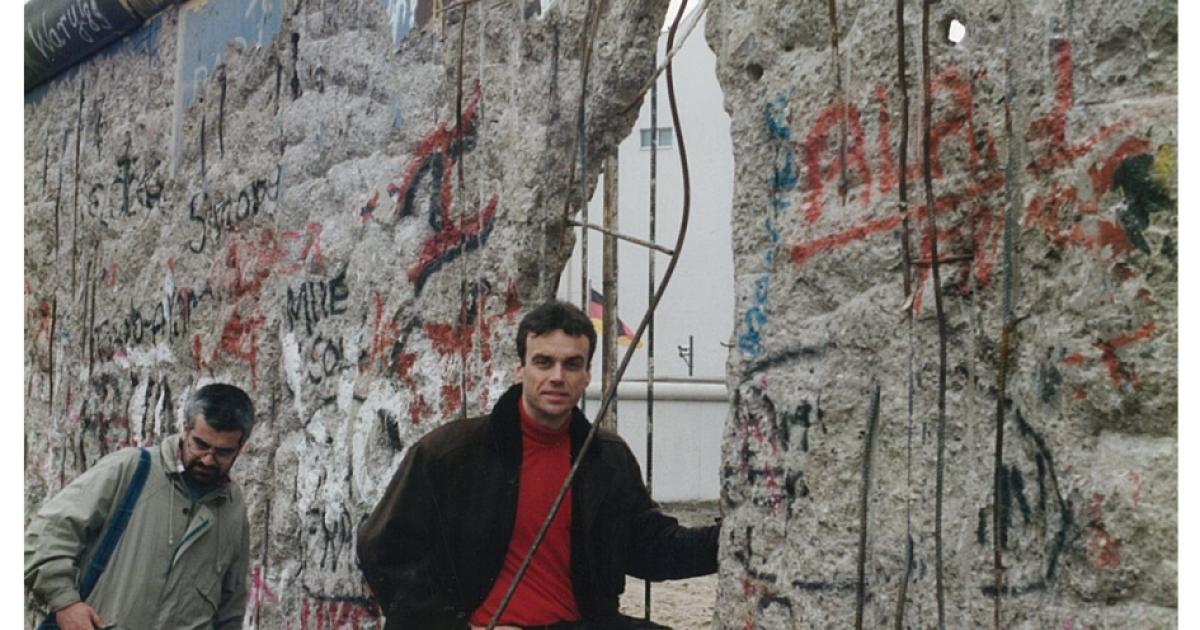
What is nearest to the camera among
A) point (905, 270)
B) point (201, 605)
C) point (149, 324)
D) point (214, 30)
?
point (905, 270)

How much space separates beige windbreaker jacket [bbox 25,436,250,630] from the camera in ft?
13.3

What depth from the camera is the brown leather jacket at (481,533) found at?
3.49 m

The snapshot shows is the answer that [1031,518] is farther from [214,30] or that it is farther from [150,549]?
[214,30]

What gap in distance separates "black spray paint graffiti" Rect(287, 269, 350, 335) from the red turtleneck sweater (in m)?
1.46

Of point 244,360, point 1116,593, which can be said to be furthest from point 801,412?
point 244,360

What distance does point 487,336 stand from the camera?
4.21 metres

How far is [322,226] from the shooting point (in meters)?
5.04

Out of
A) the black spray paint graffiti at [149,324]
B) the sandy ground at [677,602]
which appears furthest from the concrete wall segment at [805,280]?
the sandy ground at [677,602]

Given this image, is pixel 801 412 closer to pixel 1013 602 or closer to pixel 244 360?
pixel 1013 602

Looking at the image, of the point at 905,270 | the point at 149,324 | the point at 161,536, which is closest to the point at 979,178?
the point at 905,270

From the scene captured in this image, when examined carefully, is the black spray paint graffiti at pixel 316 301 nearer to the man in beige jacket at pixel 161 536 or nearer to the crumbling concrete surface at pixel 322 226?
the crumbling concrete surface at pixel 322 226

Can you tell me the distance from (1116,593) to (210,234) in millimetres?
4306

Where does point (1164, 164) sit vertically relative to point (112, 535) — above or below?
above

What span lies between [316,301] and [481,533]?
177cm
